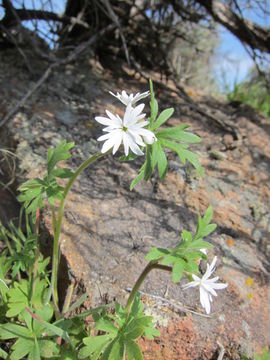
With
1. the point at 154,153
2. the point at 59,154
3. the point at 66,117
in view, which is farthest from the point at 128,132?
the point at 66,117

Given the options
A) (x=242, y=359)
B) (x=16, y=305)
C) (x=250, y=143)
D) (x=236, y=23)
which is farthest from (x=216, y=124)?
(x=16, y=305)

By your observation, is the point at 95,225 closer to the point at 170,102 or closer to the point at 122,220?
the point at 122,220

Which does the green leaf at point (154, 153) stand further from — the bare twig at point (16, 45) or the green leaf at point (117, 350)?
the bare twig at point (16, 45)

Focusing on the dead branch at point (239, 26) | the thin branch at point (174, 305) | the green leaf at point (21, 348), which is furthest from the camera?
the dead branch at point (239, 26)

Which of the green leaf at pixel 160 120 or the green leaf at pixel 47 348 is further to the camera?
the green leaf at pixel 47 348

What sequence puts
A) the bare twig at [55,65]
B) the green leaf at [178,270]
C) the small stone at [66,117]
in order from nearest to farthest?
the green leaf at [178,270] → the bare twig at [55,65] → the small stone at [66,117]

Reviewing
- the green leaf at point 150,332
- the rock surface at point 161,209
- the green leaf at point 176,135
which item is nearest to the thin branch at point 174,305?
the rock surface at point 161,209

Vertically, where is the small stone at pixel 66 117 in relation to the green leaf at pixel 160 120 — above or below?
below

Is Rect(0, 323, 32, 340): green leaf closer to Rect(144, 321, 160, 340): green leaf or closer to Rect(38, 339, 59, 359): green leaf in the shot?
Rect(38, 339, 59, 359): green leaf
